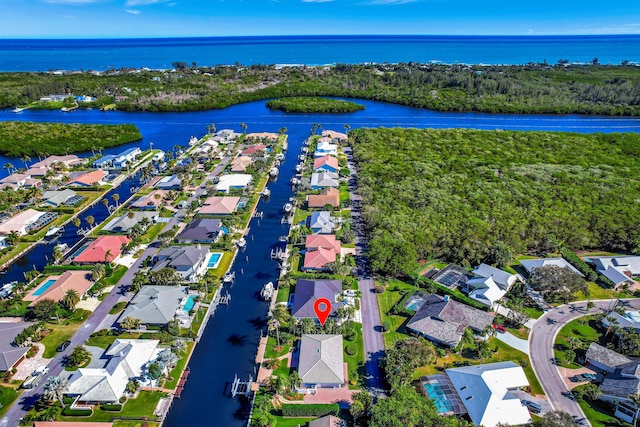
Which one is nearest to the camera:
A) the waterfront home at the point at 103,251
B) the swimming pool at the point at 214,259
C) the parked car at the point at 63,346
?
the parked car at the point at 63,346

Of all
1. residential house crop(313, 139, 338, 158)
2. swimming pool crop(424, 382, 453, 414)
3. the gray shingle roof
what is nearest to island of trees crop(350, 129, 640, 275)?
residential house crop(313, 139, 338, 158)

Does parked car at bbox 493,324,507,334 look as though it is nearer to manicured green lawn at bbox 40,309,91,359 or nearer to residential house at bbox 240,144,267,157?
manicured green lawn at bbox 40,309,91,359

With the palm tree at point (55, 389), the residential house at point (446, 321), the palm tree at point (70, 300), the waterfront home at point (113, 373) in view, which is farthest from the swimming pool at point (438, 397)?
the palm tree at point (70, 300)

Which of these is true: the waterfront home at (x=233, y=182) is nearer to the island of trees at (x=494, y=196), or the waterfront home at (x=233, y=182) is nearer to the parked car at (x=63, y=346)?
the island of trees at (x=494, y=196)

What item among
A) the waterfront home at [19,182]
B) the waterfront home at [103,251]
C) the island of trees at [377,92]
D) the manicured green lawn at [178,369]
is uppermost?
the island of trees at [377,92]

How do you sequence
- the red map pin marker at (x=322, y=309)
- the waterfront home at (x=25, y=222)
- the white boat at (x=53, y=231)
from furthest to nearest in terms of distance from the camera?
the white boat at (x=53, y=231)
the waterfront home at (x=25, y=222)
the red map pin marker at (x=322, y=309)

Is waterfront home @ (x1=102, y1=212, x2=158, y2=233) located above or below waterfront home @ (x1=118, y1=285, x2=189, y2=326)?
above

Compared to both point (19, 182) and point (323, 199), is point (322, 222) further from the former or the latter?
point (19, 182)
